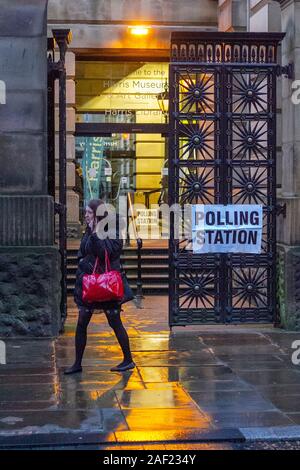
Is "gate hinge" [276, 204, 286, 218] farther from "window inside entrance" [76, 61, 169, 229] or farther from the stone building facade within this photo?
"window inside entrance" [76, 61, 169, 229]

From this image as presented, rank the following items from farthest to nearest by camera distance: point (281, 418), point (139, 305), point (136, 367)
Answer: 1. point (139, 305)
2. point (136, 367)
3. point (281, 418)

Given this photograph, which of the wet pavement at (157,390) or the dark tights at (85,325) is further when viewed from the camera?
the dark tights at (85,325)

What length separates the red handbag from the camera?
28.7 feet

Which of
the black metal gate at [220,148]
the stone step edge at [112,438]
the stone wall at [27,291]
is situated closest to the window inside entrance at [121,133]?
the black metal gate at [220,148]

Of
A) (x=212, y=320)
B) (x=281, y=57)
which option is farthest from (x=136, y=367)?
(x=281, y=57)

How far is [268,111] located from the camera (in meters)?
11.6

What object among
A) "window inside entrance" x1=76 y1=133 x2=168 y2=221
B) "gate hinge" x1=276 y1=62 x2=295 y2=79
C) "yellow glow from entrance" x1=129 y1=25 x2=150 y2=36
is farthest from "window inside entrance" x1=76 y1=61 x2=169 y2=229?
"gate hinge" x1=276 y1=62 x2=295 y2=79

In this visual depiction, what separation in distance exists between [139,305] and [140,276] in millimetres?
934

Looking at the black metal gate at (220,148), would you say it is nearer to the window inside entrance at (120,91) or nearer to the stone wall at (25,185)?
the stone wall at (25,185)

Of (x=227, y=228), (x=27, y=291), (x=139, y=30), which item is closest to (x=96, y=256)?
(x=27, y=291)

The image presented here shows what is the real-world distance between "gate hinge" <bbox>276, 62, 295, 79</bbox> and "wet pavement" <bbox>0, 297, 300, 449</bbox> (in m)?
Answer: 3.62

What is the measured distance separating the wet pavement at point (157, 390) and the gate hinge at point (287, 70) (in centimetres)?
362

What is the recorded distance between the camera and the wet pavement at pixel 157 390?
22.3 ft
